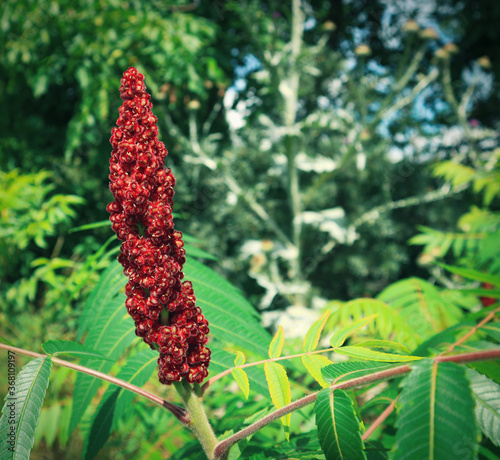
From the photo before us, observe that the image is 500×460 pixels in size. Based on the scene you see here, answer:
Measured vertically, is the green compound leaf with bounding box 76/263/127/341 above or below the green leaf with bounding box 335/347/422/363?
below

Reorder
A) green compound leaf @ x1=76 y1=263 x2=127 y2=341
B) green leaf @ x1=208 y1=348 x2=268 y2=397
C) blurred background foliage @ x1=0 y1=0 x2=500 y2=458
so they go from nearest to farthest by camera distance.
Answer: green leaf @ x1=208 y1=348 x2=268 y2=397, green compound leaf @ x1=76 y1=263 x2=127 y2=341, blurred background foliage @ x1=0 y1=0 x2=500 y2=458

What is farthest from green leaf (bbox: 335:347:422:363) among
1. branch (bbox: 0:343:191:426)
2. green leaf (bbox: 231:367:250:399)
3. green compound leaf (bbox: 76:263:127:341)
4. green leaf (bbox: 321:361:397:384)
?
green compound leaf (bbox: 76:263:127:341)

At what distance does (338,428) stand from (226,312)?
0.31m

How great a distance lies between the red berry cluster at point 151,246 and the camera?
52 centimetres

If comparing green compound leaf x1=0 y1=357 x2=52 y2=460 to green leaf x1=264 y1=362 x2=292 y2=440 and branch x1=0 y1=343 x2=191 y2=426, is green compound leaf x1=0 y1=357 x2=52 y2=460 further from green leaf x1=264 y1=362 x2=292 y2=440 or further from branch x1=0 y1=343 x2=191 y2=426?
green leaf x1=264 y1=362 x2=292 y2=440

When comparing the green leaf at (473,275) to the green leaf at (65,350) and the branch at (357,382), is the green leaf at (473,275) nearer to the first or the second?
the branch at (357,382)

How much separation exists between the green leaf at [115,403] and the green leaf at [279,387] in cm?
23

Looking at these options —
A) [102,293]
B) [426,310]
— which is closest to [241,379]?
[102,293]

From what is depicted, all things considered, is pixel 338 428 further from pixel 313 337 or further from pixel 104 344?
pixel 104 344

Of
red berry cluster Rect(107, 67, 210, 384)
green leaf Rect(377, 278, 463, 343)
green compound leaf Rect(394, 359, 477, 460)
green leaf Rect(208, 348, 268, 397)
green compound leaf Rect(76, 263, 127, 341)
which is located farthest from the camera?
green leaf Rect(377, 278, 463, 343)

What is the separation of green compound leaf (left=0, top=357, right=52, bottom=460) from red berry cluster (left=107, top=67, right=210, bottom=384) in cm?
14

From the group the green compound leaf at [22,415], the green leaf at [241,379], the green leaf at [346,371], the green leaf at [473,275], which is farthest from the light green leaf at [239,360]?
the green leaf at [473,275]

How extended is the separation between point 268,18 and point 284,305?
4101 mm

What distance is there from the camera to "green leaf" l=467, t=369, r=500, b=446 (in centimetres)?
Answer: 39
